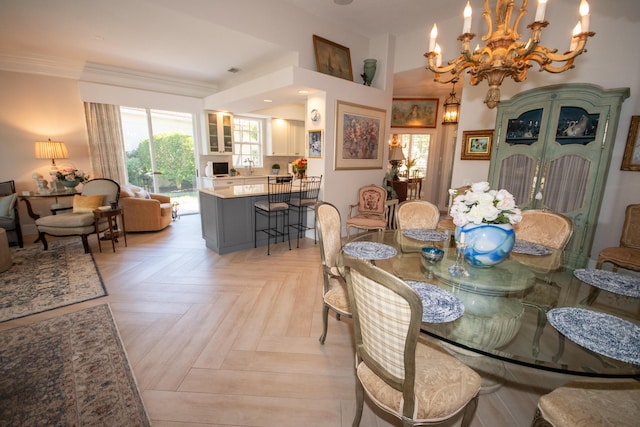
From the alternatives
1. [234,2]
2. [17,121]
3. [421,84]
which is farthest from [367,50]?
[17,121]

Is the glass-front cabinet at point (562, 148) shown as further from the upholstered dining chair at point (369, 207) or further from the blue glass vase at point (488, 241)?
the blue glass vase at point (488, 241)

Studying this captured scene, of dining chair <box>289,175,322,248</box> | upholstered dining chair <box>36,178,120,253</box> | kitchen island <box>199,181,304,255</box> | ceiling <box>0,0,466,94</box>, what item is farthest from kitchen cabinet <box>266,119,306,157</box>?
upholstered dining chair <box>36,178,120,253</box>

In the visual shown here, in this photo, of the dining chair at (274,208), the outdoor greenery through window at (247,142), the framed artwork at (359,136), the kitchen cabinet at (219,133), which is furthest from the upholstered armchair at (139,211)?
the framed artwork at (359,136)

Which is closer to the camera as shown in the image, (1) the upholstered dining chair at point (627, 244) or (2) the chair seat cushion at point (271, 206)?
(1) the upholstered dining chair at point (627, 244)

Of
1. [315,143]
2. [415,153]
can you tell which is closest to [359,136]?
[315,143]

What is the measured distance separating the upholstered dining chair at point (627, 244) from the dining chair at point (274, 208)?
3485 mm

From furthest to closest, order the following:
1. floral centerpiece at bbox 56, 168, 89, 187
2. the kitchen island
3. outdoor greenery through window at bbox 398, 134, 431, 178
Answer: outdoor greenery through window at bbox 398, 134, 431, 178
floral centerpiece at bbox 56, 168, 89, 187
the kitchen island

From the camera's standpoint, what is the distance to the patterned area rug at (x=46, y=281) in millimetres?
2498

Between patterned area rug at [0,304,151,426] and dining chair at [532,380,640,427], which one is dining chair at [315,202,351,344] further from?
patterned area rug at [0,304,151,426]

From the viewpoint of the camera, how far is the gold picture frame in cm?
412

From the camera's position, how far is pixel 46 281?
295 centimetres

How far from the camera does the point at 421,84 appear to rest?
551 centimetres

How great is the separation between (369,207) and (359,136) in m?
1.18

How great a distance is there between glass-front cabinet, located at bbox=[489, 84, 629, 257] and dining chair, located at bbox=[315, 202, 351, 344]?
2357 millimetres
